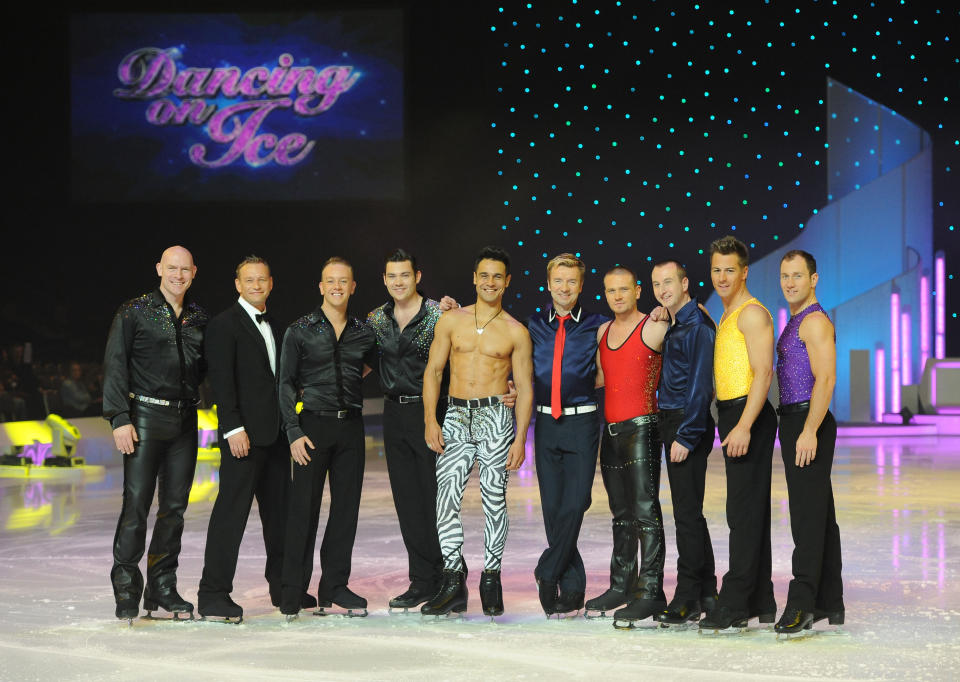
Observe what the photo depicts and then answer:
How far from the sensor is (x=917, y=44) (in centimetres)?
1555

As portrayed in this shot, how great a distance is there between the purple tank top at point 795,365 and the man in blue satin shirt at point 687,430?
25 cm

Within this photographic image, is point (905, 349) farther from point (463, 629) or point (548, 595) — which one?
point (463, 629)

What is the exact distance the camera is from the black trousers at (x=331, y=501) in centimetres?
438

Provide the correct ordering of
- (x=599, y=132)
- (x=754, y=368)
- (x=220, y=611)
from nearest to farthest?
1. (x=754, y=368)
2. (x=220, y=611)
3. (x=599, y=132)

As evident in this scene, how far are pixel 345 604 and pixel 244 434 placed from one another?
0.73 meters

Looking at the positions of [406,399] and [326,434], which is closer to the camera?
[326,434]

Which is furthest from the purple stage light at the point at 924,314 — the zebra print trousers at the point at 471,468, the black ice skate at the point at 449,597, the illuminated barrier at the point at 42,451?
the black ice skate at the point at 449,597

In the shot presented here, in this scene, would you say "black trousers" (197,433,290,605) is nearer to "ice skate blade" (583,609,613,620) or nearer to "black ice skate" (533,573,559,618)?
"black ice skate" (533,573,559,618)

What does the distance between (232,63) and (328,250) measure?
9.02ft

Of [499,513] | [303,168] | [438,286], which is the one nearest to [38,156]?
[303,168]

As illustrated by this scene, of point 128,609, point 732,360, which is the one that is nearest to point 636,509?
point 732,360

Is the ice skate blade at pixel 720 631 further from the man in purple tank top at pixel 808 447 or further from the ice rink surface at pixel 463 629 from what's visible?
the man in purple tank top at pixel 808 447

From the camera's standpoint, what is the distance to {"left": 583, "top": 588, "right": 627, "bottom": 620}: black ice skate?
4.32m

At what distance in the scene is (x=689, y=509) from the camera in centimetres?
416
